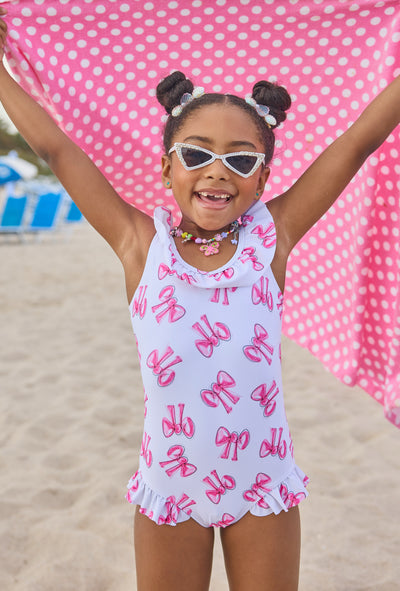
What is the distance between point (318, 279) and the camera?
2.41 m

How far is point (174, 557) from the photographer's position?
167 centimetres

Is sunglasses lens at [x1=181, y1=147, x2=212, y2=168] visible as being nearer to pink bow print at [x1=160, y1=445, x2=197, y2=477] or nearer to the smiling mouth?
the smiling mouth

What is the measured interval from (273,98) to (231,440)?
1.02 metres

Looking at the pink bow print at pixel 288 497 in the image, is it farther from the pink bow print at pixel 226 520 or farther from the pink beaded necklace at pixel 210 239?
the pink beaded necklace at pixel 210 239

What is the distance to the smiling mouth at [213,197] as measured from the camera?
1.72m

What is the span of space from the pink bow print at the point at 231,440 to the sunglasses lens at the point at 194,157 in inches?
28.8

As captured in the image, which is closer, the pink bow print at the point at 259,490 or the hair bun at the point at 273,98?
the pink bow print at the point at 259,490

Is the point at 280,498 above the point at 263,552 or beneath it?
above

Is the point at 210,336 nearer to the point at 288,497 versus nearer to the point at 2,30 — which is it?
the point at 288,497

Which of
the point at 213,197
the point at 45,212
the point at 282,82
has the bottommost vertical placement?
the point at 213,197

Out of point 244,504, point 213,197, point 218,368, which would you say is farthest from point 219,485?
point 213,197

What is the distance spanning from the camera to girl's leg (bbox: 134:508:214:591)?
166 cm

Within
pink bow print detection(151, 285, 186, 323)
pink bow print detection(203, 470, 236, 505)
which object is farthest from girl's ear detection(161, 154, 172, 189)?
pink bow print detection(203, 470, 236, 505)

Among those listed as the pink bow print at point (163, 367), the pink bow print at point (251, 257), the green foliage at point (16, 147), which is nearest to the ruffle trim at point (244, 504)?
the pink bow print at point (163, 367)
